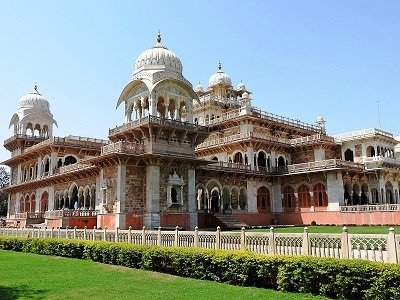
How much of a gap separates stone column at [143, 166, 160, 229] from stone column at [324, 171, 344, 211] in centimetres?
1425

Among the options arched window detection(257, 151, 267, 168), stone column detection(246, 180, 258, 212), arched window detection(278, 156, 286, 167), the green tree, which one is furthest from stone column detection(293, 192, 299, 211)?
the green tree

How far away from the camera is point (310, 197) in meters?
32.4

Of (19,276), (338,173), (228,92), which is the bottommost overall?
(19,276)

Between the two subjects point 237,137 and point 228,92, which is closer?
point 237,137

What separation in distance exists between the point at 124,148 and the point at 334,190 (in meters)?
16.7

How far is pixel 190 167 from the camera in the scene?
84.6 ft

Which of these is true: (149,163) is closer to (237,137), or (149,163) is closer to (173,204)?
(173,204)

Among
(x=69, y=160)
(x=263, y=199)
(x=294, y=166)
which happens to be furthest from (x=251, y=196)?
Answer: (x=69, y=160)

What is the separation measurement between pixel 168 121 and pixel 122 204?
5.58 m

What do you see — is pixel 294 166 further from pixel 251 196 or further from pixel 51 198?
pixel 51 198

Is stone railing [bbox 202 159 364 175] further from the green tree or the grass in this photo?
the green tree

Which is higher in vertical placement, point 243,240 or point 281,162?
point 281,162

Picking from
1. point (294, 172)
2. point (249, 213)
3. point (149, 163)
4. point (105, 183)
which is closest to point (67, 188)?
point (105, 183)

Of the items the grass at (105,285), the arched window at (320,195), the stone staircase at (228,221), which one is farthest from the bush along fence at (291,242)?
the arched window at (320,195)
